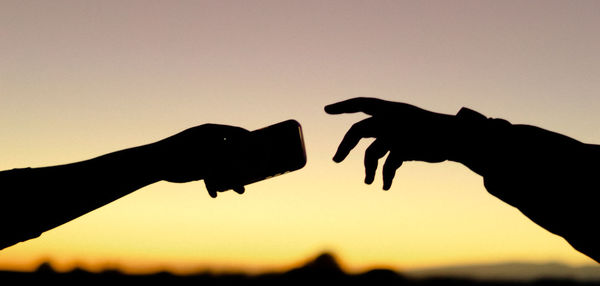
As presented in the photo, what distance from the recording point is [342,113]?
132 inches

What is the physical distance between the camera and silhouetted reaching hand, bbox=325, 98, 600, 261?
2518 mm

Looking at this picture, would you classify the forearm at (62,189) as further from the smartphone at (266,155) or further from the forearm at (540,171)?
the forearm at (540,171)

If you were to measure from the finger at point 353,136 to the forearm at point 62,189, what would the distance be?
1067 millimetres

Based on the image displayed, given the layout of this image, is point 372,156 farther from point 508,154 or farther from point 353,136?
point 508,154

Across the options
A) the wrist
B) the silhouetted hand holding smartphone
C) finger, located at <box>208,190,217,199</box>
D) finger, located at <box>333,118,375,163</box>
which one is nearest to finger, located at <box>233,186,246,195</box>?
the silhouetted hand holding smartphone

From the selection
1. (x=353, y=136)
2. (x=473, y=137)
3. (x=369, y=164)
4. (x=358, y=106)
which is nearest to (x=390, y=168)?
(x=369, y=164)

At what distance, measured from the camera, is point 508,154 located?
2.72 metres

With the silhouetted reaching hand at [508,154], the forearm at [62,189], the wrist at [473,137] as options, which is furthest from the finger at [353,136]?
the forearm at [62,189]

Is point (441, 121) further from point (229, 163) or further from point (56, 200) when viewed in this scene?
point (56, 200)

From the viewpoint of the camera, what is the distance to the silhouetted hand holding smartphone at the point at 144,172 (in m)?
2.62

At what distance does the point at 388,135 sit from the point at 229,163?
98 centimetres

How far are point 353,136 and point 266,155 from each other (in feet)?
2.00

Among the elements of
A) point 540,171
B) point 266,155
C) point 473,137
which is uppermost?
point 266,155

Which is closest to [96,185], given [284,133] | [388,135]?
[284,133]
